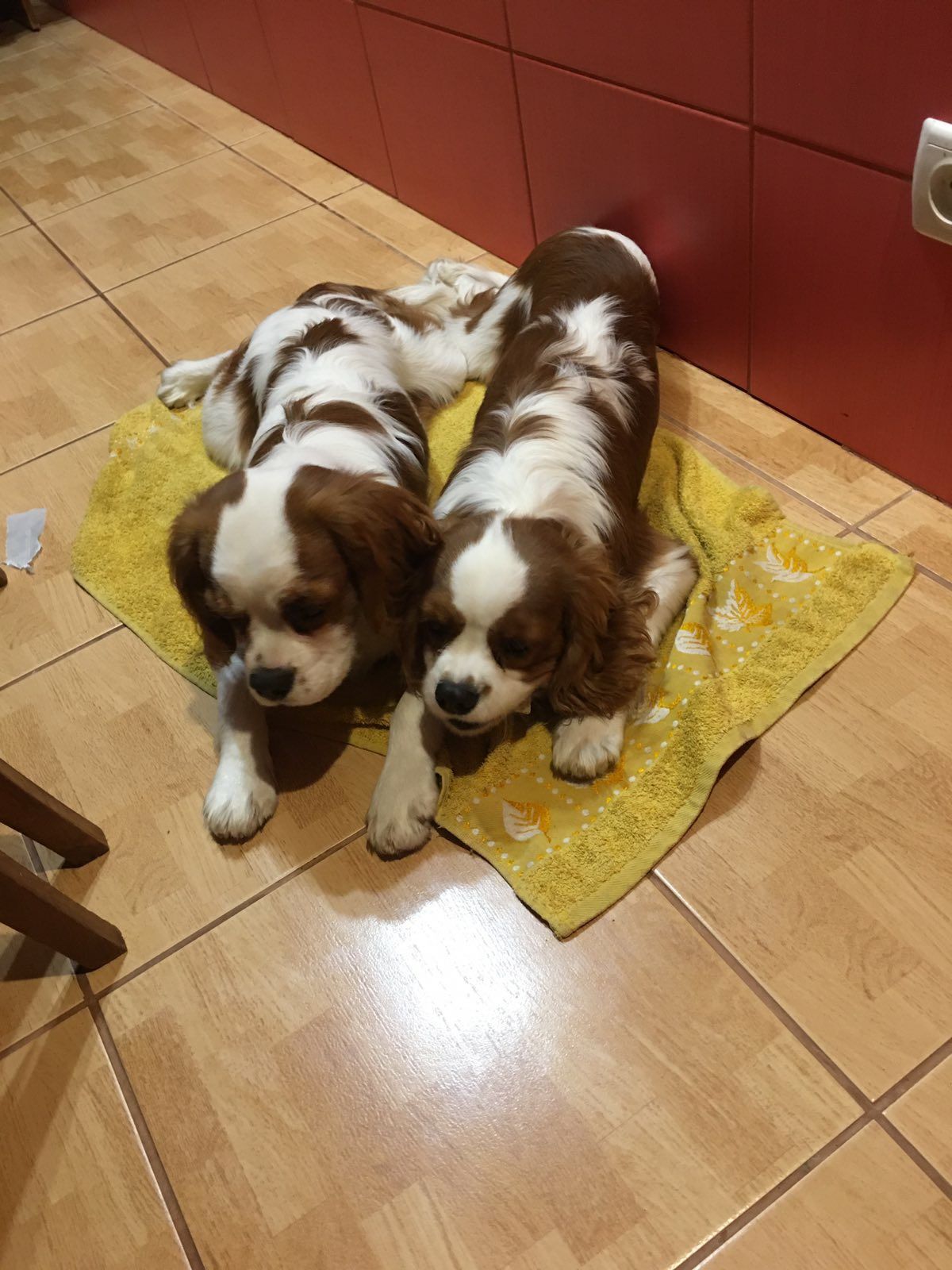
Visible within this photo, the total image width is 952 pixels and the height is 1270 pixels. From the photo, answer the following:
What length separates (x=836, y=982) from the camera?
4.78 feet

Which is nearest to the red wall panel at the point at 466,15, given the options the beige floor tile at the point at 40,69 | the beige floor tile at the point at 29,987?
the beige floor tile at the point at 29,987

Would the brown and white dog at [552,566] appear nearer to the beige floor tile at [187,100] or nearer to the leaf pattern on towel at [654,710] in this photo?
the leaf pattern on towel at [654,710]

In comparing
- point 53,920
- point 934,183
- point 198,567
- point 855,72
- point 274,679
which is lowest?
point 53,920

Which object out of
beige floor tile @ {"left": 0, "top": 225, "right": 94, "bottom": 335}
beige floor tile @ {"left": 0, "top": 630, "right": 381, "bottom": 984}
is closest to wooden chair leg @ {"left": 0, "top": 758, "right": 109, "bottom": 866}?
beige floor tile @ {"left": 0, "top": 630, "right": 381, "bottom": 984}

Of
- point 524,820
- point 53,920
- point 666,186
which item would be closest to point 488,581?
point 524,820

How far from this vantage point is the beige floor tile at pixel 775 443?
2.12 metres

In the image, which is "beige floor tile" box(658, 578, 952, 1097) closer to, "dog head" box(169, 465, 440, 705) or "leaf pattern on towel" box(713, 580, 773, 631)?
"leaf pattern on towel" box(713, 580, 773, 631)

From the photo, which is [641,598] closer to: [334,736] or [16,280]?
[334,736]

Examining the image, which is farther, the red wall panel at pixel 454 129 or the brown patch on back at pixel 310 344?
the red wall panel at pixel 454 129

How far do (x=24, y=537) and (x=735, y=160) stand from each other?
180 cm

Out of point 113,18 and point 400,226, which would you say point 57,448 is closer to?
point 400,226

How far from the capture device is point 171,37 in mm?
4715

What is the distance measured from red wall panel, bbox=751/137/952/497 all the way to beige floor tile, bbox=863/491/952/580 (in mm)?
40

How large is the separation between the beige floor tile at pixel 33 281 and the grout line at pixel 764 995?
2804 mm
